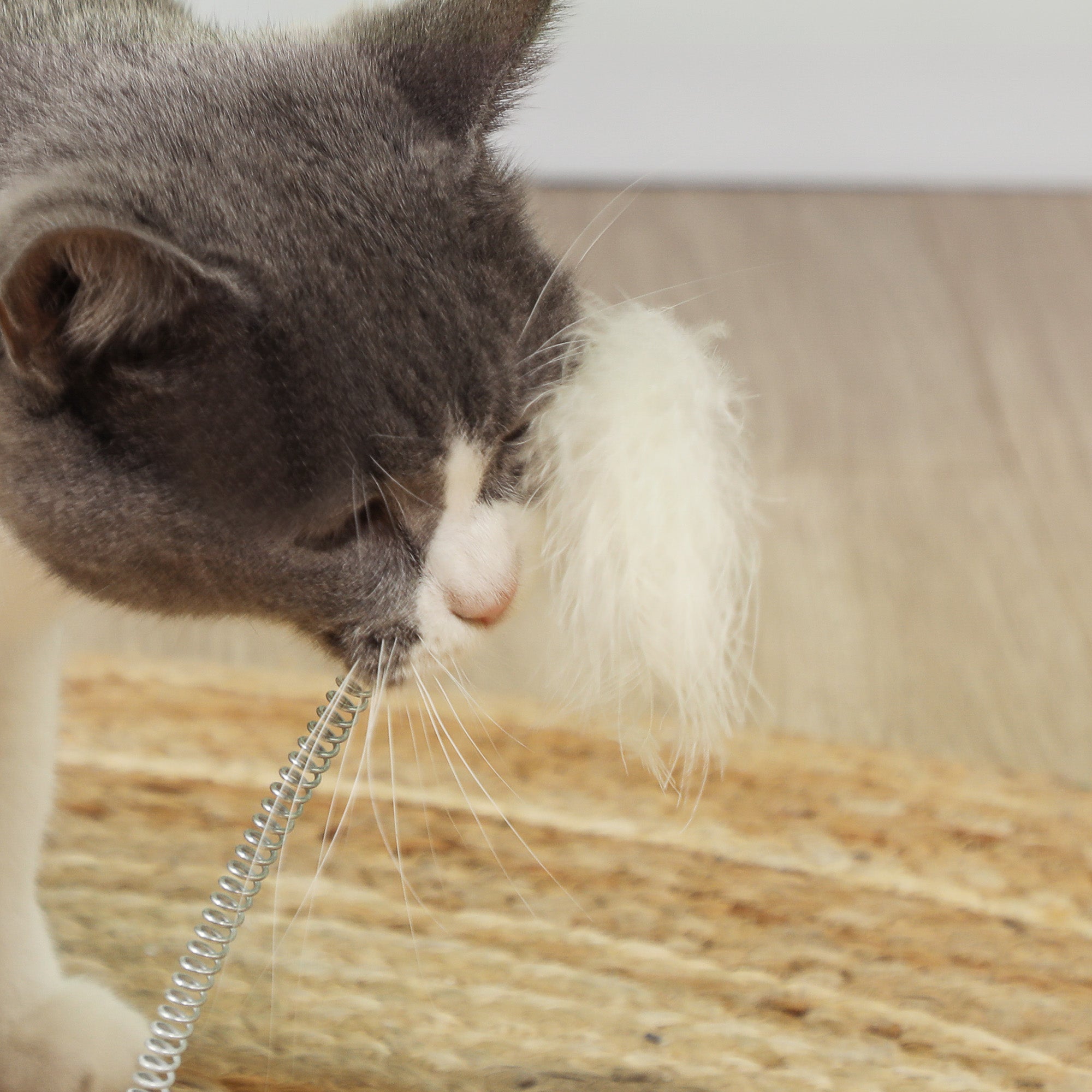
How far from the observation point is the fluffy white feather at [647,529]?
22.1 inches

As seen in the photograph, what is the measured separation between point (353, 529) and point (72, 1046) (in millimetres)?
367

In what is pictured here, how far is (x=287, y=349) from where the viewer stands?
598 millimetres

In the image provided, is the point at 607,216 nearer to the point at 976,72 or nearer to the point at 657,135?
the point at 657,135

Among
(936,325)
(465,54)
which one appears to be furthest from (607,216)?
(465,54)

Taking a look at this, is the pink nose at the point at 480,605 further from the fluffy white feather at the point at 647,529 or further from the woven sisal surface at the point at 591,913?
the woven sisal surface at the point at 591,913

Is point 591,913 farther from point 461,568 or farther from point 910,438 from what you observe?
point 910,438

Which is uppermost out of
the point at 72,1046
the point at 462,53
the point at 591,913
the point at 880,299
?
the point at 880,299

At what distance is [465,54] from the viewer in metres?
0.69

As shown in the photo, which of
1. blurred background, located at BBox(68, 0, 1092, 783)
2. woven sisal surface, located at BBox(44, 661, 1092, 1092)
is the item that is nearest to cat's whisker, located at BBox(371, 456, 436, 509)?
woven sisal surface, located at BBox(44, 661, 1092, 1092)

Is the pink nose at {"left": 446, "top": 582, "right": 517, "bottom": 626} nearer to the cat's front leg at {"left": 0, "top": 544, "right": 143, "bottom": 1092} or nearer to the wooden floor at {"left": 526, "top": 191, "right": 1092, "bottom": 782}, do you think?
the cat's front leg at {"left": 0, "top": 544, "right": 143, "bottom": 1092}

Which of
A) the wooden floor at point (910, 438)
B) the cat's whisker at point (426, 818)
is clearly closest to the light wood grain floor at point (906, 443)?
the wooden floor at point (910, 438)

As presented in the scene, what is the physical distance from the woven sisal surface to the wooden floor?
20 cm

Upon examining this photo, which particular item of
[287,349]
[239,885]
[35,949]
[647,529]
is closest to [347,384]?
[287,349]

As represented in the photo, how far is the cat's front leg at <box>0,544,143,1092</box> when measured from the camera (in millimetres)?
754
